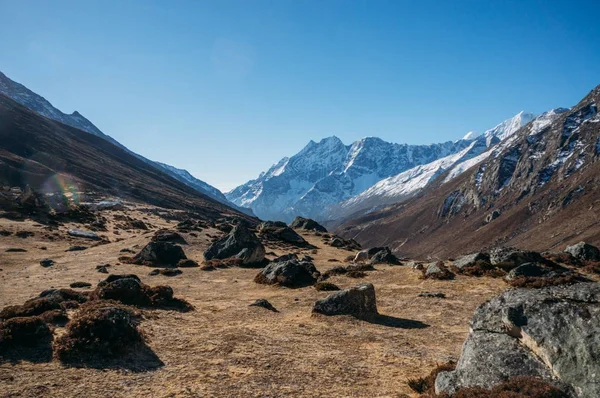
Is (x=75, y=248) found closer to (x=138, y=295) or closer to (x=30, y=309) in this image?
(x=138, y=295)

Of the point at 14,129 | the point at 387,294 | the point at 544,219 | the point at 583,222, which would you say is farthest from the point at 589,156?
the point at 14,129

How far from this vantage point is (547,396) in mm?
8875

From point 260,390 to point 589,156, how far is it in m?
218

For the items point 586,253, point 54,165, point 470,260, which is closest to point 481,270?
point 470,260

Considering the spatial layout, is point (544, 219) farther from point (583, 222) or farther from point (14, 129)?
point (14, 129)

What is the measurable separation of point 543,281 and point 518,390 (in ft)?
62.9

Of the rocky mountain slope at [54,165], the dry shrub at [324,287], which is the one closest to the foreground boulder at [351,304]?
the dry shrub at [324,287]

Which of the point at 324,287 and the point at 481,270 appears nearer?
the point at 324,287

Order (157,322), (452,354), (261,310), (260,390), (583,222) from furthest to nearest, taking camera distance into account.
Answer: (583,222), (261,310), (157,322), (452,354), (260,390)

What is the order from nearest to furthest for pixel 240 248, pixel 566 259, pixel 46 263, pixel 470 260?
pixel 470 260 < pixel 566 259 < pixel 46 263 < pixel 240 248

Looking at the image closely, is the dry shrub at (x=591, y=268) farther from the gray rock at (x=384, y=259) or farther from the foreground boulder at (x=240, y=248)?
the foreground boulder at (x=240, y=248)

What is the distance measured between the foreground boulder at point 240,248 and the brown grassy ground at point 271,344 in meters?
10.0

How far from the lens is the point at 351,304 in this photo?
21.1m

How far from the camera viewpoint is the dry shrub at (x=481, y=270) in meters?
30.5
